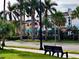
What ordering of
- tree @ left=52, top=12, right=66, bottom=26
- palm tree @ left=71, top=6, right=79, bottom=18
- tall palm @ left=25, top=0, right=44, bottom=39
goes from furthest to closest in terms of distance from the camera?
palm tree @ left=71, top=6, right=79, bottom=18, tree @ left=52, top=12, right=66, bottom=26, tall palm @ left=25, top=0, right=44, bottom=39

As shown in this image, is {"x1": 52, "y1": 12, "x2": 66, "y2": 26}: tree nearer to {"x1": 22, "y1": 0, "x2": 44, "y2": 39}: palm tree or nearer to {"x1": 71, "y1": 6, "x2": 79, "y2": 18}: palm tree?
{"x1": 71, "y1": 6, "x2": 79, "y2": 18}: palm tree

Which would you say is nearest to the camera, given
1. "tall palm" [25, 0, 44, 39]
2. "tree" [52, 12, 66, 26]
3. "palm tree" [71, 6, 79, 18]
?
"tall palm" [25, 0, 44, 39]

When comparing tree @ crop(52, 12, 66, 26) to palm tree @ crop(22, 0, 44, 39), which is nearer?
palm tree @ crop(22, 0, 44, 39)

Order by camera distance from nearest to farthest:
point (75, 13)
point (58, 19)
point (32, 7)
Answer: point (32, 7) < point (58, 19) < point (75, 13)

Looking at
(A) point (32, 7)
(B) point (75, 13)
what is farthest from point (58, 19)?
(A) point (32, 7)

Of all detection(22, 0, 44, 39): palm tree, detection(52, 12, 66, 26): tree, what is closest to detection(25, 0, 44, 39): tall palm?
detection(22, 0, 44, 39): palm tree

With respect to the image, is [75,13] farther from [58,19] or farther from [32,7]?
[32,7]

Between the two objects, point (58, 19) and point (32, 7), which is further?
point (58, 19)

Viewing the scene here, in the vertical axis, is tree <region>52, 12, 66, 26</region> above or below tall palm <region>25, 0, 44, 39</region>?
below

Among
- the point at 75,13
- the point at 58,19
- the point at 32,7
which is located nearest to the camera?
the point at 32,7

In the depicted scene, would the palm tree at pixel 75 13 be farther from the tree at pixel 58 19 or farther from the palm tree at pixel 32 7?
the palm tree at pixel 32 7

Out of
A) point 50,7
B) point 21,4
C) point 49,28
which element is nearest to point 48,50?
point 21,4

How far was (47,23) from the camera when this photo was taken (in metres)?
88.1

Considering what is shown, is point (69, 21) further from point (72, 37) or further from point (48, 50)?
point (48, 50)
